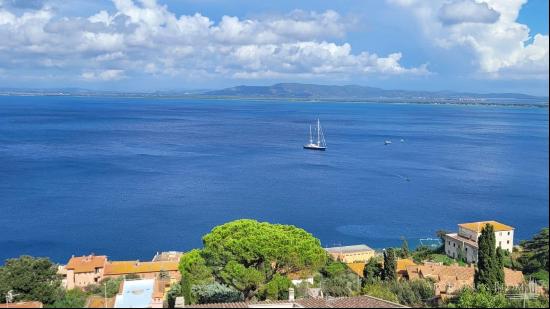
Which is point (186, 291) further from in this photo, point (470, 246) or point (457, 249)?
point (457, 249)

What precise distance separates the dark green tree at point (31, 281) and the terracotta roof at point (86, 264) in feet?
18.4

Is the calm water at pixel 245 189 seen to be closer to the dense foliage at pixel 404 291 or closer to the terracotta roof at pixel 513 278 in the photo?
the terracotta roof at pixel 513 278

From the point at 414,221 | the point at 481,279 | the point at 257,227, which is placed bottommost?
the point at 414,221

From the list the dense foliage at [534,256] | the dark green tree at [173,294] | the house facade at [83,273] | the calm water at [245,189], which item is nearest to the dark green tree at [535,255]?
the dense foliage at [534,256]

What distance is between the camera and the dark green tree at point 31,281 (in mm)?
21438

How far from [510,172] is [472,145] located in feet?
99.8

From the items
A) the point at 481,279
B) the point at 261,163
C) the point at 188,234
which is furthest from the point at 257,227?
the point at 261,163

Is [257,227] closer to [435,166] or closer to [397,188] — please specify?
[397,188]

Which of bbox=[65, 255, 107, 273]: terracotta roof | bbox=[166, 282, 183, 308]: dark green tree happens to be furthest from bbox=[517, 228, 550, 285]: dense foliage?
bbox=[65, 255, 107, 273]: terracotta roof

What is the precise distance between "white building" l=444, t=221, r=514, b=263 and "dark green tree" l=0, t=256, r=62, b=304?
79.4 ft

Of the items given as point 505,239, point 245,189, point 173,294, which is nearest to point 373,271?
point 173,294

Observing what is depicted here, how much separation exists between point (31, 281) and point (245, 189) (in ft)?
129

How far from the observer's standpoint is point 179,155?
280 ft

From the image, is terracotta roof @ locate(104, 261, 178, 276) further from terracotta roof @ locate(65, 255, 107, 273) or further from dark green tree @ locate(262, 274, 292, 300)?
dark green tree @ locate(262, 274, 292, 300)
